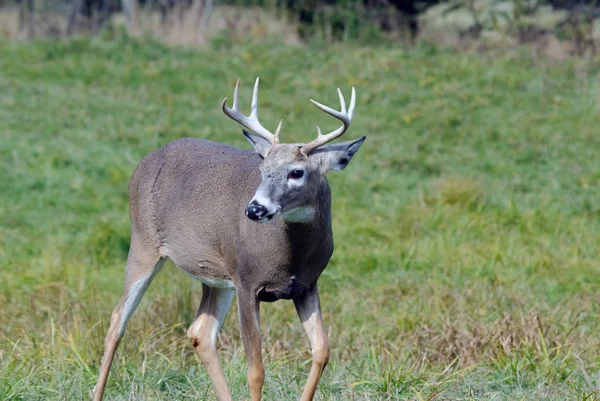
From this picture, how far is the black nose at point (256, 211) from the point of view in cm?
485

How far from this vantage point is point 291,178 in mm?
5066

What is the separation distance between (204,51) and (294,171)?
11.2m

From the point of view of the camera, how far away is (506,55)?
52.3 feet

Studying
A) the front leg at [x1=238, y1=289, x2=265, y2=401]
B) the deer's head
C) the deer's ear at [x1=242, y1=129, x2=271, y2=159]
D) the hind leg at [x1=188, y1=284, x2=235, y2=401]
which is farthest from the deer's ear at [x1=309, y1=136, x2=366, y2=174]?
the hind leg at [x1=188, y1=284, x2=235, y2=401]

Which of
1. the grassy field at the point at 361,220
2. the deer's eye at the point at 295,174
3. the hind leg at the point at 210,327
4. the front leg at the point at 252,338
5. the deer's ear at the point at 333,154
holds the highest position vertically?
the deer's ear at the point at 333,154

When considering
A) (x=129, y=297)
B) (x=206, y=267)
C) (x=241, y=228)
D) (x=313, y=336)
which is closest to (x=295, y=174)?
(x=241, y=228)

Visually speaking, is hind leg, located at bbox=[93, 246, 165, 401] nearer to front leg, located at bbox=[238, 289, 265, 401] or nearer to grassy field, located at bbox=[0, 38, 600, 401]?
grassy field, located at bbox=[0, 38, 600, 401]

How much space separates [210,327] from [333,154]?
140cm

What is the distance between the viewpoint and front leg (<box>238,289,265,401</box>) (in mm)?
5246

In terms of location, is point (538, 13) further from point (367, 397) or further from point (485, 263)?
point (367, 397)

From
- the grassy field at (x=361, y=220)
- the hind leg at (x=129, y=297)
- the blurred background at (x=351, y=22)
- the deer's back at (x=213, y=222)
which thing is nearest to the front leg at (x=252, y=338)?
the deer's back at (x=213, y=222)

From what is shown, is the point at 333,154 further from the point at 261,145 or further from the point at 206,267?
the point at 206,267

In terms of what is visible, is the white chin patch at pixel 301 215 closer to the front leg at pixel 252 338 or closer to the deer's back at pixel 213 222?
the deer's back at pixel 213 222

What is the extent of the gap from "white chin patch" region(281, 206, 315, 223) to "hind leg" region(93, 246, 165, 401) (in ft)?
3.61
